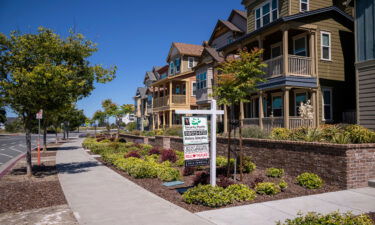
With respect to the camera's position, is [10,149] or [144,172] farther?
[10,149]

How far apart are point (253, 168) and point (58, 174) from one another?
26.4 feet

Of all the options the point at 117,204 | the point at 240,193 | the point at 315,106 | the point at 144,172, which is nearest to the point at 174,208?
the point at 117,204

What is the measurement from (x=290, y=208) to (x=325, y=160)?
2969 millimetres

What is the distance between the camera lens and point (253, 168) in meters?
11.0

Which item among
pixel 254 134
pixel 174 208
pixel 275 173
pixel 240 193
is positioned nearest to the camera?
pixel 174 208

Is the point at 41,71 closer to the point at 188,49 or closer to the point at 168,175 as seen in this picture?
the point at 168,175

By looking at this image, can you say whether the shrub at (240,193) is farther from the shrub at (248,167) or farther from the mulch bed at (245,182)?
the shrub at (248,167)

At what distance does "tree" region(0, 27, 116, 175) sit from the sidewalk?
152 inches

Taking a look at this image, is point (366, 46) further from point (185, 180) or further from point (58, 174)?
point (58, 174)

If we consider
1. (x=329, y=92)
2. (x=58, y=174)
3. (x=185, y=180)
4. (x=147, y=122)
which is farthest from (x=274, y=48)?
(x=147, y=122)

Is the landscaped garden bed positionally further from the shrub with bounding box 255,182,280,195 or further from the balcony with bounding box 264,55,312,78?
the balcony with bounding box 264,55,312,78

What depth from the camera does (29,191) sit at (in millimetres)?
9242

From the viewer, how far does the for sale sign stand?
8.00 meters

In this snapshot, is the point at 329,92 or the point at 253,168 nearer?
the point at 253,168
